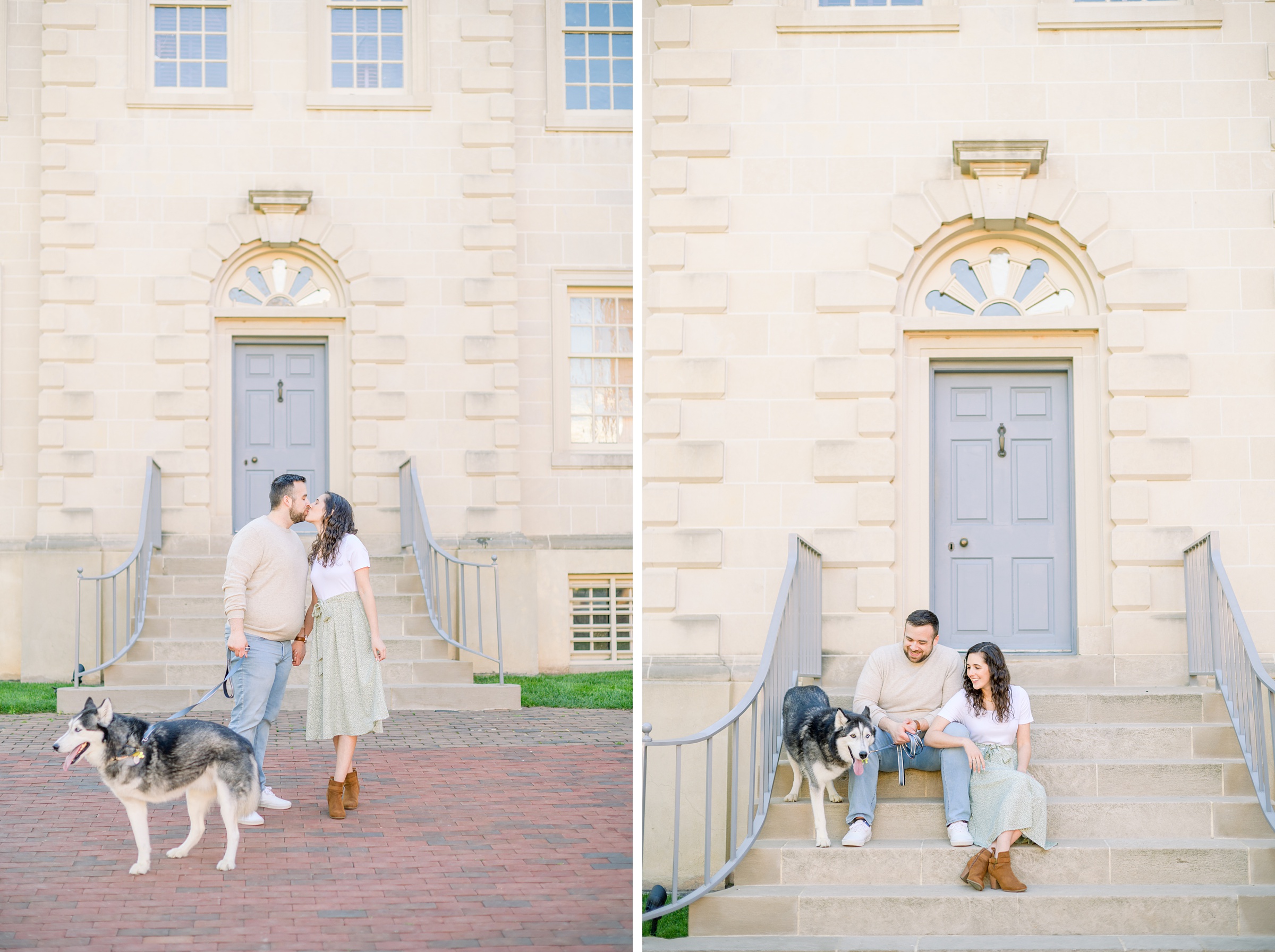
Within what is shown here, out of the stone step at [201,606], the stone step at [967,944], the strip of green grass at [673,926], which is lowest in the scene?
the strip of green grass at [673,926]

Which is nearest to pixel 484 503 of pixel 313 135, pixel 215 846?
pixel 313 135

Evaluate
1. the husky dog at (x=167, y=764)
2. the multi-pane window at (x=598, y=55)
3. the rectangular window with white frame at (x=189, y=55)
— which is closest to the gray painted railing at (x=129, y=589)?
the rectangular window with white frame at (x=189, y=55)

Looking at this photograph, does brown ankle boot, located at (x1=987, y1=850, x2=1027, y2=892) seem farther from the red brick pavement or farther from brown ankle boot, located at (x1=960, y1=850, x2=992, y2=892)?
the red brick pavement

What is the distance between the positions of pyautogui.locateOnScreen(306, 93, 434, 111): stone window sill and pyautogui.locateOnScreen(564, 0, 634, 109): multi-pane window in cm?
138

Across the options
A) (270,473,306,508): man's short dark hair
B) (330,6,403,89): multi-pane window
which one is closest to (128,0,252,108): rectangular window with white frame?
(330,6,403,89): multi-pane window

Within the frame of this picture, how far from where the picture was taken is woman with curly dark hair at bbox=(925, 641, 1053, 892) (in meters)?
5.86

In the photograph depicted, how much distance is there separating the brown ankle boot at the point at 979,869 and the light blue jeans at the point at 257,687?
10.7ft

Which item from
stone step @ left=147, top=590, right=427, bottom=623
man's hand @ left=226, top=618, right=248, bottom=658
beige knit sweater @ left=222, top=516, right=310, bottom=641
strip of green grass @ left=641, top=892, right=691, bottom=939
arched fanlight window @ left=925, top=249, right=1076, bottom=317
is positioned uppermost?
arched fanlight window @ left=925, top=249, right=1076, bottom=317

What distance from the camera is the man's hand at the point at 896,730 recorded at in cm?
619

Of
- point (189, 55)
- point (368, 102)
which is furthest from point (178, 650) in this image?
point (189, 55)

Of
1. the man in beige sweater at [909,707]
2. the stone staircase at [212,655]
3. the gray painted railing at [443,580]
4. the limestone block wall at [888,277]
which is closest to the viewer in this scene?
the man in beige sweater at [909,707]

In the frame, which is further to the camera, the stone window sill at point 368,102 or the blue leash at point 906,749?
the stone window sill at point 368,102

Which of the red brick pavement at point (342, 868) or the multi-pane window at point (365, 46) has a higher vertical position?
the multi-pane window at point (365, 46)

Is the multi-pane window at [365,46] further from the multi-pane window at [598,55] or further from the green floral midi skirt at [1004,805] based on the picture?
the green floral midi skirt at [1004,805]
